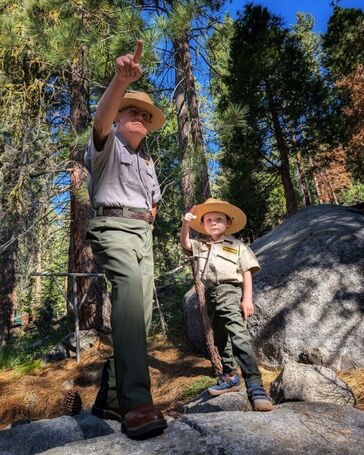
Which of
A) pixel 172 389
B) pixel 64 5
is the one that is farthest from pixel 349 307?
pixel 64 5

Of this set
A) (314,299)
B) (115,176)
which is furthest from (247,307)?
(314,299)

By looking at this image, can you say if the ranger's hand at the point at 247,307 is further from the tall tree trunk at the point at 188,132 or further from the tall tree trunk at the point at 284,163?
the tall tree trunk at the point at 284,163

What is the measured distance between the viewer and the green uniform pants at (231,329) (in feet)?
10.0

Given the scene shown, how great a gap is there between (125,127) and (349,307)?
4057mm

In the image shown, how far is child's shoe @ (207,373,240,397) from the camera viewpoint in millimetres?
3673

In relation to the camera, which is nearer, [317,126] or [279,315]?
[279,315]

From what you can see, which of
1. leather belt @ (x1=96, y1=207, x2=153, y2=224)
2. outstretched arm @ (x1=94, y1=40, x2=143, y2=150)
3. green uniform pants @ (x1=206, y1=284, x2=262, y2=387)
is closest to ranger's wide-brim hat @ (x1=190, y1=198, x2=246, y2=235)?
green uniform pants @ (x1=206, y1=284, x2=262, y2=387)

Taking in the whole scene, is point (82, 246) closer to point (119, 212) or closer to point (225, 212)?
point (225, 212)

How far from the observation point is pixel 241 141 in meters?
13.8

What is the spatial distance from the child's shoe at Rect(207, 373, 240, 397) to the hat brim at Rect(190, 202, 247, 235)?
4.63 feet

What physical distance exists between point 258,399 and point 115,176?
5.83 ft

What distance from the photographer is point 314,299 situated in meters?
5.48

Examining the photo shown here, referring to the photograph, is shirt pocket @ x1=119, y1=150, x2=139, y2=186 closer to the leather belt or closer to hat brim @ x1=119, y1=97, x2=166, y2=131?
the leather belt

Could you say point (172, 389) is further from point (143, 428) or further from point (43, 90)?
point (43, 90)
